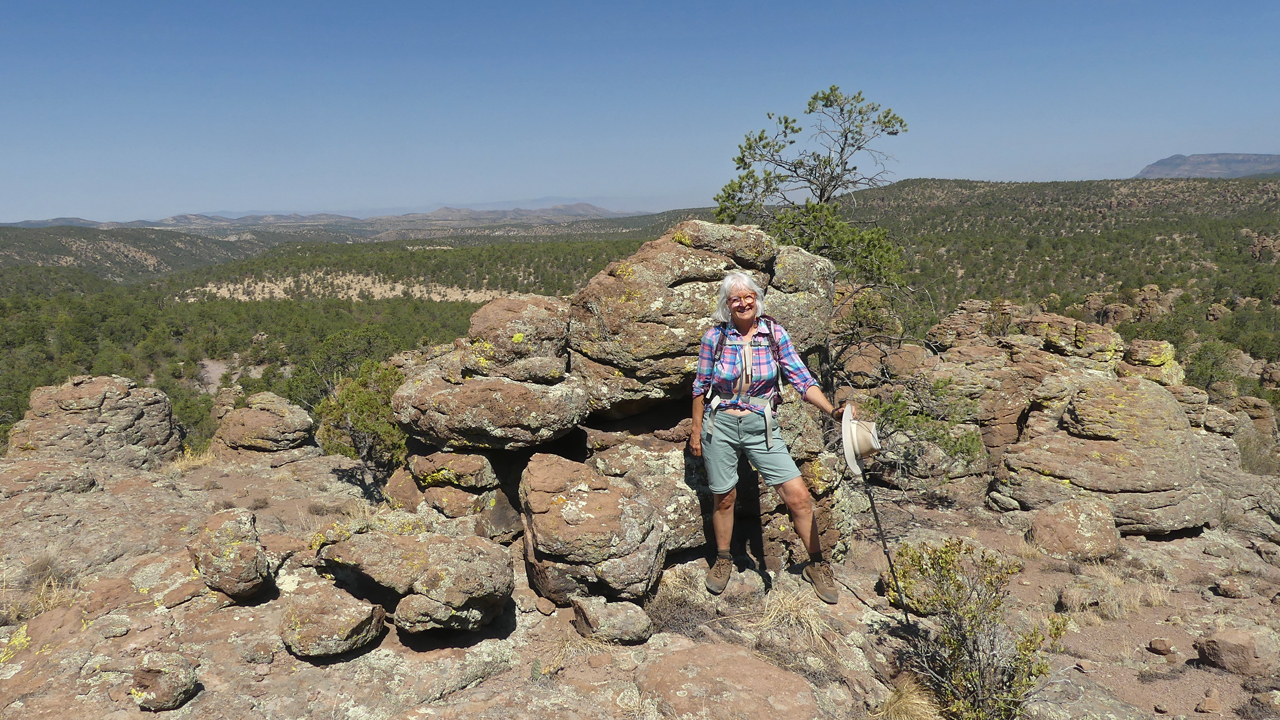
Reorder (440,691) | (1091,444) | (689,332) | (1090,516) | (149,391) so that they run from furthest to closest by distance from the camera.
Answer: (149,391) → (1091,444) → (1090,516) → (689,332) → (440,691)

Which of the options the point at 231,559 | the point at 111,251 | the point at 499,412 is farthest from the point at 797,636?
the point at 111,251

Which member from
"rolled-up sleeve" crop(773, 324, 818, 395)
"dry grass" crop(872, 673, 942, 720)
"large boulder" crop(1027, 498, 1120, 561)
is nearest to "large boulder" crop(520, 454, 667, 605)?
"rolled-up sleeve" crop(773, 324, 818, 395)

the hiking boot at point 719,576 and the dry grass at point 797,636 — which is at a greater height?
Answer: the hiking boot at point 719,576

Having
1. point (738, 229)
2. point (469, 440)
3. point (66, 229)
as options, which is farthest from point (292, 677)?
point (66, 229)

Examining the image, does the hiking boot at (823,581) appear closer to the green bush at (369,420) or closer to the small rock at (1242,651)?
the small rock at (1242,651)

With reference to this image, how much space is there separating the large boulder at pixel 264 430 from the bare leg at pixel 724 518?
1262 centimetres

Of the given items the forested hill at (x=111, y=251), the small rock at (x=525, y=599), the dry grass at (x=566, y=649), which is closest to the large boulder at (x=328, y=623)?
the small rock at (x=525, y=599)

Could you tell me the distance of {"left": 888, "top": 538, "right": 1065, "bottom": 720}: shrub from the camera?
13.3 feet

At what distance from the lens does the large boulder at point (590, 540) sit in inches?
201

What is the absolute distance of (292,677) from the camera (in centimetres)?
423

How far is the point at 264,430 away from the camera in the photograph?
44.9 ft

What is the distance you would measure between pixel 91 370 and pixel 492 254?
5867 cm

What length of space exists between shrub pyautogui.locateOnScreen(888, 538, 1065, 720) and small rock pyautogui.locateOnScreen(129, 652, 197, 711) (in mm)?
5351

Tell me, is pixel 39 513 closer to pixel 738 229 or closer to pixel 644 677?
pixel 644 677
